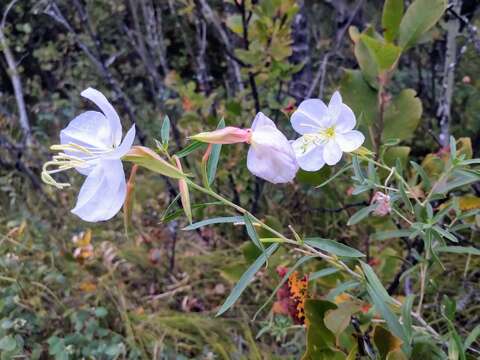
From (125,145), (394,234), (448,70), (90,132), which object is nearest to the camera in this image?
(125,145)

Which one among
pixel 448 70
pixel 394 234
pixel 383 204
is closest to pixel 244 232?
pixel 448 70

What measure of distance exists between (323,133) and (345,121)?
0.13 feet

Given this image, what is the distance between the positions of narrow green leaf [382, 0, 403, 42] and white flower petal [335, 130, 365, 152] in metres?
0.45

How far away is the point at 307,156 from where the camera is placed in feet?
2.84

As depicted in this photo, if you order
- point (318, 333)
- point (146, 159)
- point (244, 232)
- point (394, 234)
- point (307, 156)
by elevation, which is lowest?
point (244, 232)

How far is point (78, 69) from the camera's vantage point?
3953 mm

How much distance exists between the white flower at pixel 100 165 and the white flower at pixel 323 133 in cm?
29

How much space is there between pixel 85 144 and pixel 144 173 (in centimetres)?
235

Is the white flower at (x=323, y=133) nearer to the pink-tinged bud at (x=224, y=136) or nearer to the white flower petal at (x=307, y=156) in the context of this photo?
the white flower petal at (x=307, y=156)

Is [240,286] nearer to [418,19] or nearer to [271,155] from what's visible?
[271,155]

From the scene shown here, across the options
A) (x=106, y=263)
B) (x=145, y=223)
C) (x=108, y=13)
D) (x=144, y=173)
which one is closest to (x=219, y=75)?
(x=108, y=13)

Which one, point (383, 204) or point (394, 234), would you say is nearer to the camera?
point (383, 204)

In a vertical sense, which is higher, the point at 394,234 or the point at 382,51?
the point at 382,51

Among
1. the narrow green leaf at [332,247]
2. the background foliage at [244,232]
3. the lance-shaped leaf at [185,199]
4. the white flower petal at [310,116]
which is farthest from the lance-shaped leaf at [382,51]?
the lance-shaped leaf at [185,199]
